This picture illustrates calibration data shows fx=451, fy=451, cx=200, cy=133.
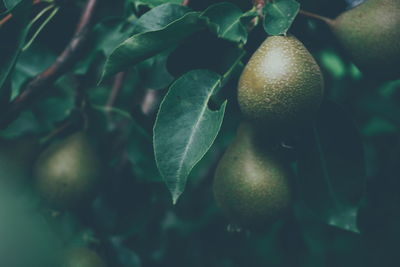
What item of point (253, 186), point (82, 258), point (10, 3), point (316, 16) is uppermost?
point (10, 3)

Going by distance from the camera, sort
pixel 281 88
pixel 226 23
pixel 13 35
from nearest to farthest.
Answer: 1. pixel 281 88
2. pixel 226 23
3. pixel 13 35

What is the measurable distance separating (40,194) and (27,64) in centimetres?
35

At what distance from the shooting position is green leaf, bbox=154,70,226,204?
0.79m

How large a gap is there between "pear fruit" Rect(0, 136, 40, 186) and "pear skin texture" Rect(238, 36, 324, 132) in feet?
2.02

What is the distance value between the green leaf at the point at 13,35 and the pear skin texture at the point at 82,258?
0.43 meters

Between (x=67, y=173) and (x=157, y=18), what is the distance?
1.45 ft

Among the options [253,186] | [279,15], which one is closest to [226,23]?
[279,15]

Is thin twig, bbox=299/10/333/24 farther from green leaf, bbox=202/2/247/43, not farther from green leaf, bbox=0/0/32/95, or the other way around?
green leaf, bbox=0/0/32/95

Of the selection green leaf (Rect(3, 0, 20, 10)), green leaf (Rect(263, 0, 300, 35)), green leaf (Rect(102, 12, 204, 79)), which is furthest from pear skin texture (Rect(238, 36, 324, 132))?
green leaf (Rect(3, 0, 20, 10))

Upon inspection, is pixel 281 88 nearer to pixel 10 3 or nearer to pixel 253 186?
pixel 253 186

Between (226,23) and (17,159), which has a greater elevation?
(226,23)

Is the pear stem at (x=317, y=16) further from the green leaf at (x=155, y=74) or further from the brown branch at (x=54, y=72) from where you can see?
the brown branch at (x=54, y=72)

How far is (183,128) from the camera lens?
84 cm

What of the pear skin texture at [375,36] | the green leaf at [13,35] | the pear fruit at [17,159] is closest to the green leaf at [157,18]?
the green leaf at [13,35]
